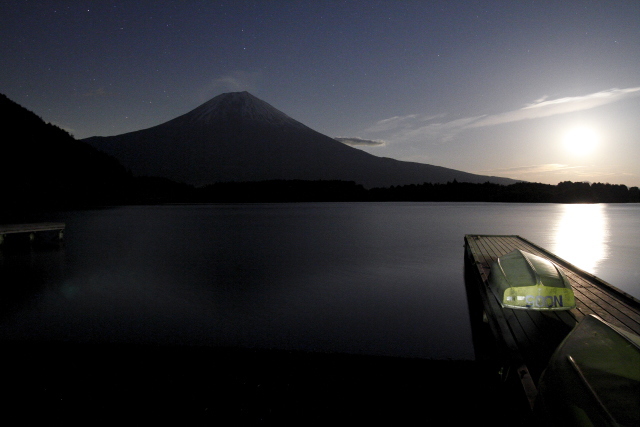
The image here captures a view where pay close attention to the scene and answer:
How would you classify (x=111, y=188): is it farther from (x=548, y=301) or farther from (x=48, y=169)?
(x=548, y=301)

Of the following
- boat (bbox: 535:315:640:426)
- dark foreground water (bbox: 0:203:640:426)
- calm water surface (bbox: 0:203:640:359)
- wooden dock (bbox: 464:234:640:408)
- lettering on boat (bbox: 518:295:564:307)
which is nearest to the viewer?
boat (bbox: 535:315:640:426)

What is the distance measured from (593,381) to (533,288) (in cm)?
420

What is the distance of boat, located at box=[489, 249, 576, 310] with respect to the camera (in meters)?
7.21

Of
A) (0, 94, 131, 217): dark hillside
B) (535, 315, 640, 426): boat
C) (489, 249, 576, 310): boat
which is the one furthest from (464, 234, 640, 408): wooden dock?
(0, 94, 131, 217): dark hillside

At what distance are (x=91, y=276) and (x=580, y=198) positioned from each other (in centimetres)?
20841

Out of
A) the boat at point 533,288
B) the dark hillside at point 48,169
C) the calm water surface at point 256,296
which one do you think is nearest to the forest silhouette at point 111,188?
the dark hillside at point 48,169

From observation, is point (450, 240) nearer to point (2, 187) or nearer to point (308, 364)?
point (308, 364)

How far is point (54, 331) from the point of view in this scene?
31.2ft

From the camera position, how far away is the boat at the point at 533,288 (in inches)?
284

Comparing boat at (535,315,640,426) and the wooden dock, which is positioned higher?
boat at (535,315,640,426)

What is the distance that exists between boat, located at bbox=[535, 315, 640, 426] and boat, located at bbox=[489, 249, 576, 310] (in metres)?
3.09

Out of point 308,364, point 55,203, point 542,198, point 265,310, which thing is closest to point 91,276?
point 265,310

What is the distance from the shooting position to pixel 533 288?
24.0ft

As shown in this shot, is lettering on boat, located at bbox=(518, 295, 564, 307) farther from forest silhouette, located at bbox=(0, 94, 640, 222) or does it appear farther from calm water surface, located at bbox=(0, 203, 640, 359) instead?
forest silhouette, located at bbox=(0, 94, 640, 222)
